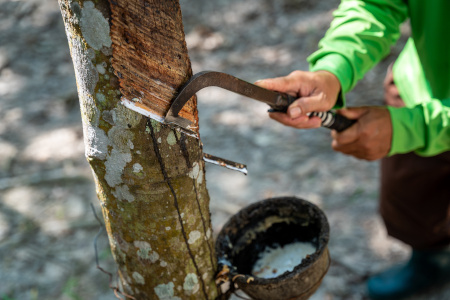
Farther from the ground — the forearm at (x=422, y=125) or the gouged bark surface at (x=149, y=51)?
the forearm at (x=422, y=125)

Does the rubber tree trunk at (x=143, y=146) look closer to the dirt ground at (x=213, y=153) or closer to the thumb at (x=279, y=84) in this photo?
the thumb at (x=279, y=84)

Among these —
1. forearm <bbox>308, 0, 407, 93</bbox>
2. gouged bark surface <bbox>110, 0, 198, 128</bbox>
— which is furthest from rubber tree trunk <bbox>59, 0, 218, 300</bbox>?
forearm <bbox>308, 0, 407, 93</bbox>

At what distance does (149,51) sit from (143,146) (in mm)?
205

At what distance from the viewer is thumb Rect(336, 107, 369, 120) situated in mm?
1729

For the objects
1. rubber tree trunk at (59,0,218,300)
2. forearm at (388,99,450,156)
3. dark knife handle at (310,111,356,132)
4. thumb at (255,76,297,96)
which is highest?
thumb at (255,76,297,96)

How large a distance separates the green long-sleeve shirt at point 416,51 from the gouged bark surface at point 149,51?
100 centimetres

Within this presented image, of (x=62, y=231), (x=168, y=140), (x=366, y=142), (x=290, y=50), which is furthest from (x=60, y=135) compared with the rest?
(x=168, y=140)

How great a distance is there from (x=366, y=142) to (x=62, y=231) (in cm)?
218

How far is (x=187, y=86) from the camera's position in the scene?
2.98 feet

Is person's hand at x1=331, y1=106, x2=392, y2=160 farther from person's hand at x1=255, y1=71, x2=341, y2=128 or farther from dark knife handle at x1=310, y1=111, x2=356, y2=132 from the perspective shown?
person's hand at x1=255, y1=71, x2=341, y2=128

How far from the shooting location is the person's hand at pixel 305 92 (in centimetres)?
153

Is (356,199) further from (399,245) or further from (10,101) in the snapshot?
(10,101)

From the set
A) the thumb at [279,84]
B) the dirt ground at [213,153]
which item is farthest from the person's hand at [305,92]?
the dirt ground at [213,153]

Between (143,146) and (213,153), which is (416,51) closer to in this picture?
(143,146)
